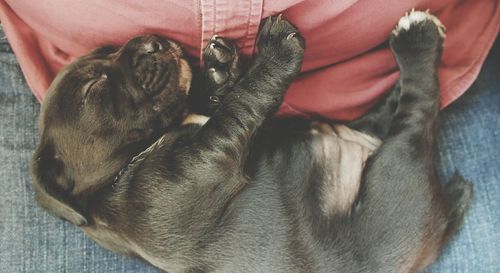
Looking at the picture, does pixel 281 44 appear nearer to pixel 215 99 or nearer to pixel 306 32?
pixel 306 32

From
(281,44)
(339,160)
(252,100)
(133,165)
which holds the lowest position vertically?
(339,160)

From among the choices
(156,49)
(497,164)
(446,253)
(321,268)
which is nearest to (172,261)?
(321,268)

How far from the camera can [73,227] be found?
2.08 metres

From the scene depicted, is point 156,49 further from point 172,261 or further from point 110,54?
point 172,261

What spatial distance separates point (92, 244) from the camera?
208 centimetres

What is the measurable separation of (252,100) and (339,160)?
0.39 m

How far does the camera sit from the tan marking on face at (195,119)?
2021 millimetres

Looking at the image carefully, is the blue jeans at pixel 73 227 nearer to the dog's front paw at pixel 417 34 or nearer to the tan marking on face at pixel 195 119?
the dog's front paw at pixel 417 34

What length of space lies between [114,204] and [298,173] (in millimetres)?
569

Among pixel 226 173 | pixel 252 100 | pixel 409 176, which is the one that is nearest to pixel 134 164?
pixel 226 173

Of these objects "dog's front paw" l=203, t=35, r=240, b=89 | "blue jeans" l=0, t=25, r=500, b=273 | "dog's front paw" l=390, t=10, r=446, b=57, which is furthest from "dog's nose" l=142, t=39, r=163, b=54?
"dog's front paw" l=390, t=10, r=446, b=57

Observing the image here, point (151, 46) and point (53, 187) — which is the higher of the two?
point (151, 46)

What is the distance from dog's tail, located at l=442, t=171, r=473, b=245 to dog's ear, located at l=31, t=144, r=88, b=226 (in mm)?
1146

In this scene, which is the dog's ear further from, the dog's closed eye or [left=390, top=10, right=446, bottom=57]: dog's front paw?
[left=390, top=10, right=446, bottom=57]: dog's front paw
